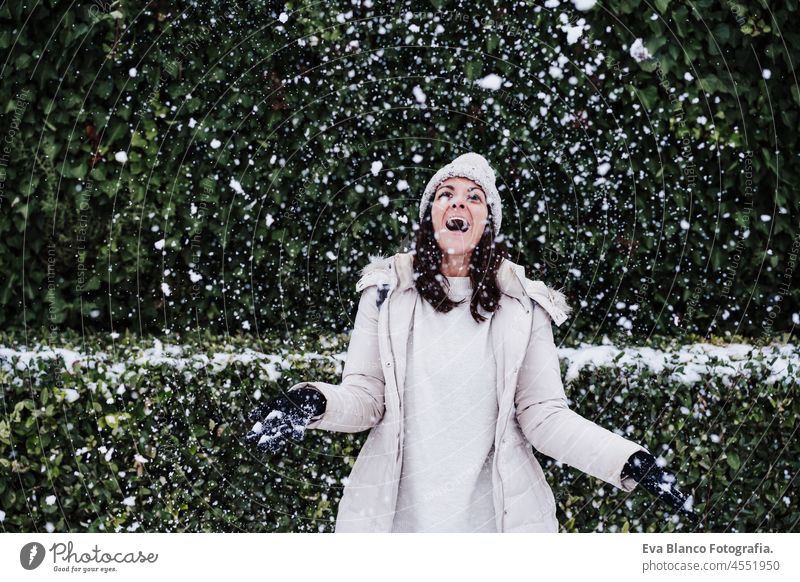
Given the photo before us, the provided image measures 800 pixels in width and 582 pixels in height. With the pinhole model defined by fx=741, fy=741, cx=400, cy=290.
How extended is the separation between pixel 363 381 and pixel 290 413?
11.4 inches

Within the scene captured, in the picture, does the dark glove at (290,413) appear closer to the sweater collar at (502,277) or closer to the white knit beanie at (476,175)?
the sweater collar at (502,277)

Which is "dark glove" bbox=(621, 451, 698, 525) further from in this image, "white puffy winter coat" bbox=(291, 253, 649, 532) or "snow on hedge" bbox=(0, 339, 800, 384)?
"snow on hedge" bbox=(0, 339, 800, 384)

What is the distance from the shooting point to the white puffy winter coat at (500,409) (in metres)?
2.33

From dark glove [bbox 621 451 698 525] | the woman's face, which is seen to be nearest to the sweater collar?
the woman's face

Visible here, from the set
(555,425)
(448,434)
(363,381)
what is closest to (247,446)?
(363,381)

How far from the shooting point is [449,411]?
7.71ft

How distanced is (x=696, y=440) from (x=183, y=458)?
2.27 metres

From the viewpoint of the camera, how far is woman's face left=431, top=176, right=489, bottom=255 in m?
2.60

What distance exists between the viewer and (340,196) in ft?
11.6


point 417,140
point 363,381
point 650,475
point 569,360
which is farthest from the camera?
point 417,140

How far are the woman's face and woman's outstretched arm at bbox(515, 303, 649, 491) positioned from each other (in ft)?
1.13

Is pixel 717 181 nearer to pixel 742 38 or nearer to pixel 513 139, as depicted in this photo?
pixel 742 38

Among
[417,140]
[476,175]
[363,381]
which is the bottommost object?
[363,381]

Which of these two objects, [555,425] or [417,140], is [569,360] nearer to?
[555,425]
